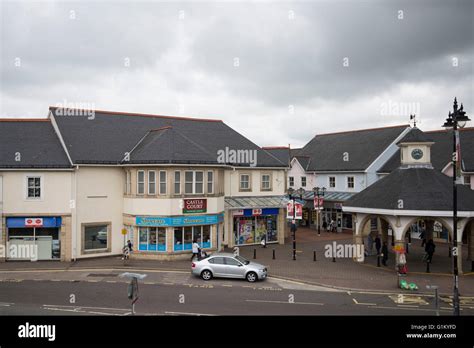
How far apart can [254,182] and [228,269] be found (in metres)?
14.0

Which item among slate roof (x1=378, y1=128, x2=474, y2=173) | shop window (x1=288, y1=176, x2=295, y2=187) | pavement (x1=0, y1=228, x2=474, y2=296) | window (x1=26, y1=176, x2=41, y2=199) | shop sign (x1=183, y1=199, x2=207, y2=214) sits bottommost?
pavement (x1=0, y1=228, x2=474, y2=296)

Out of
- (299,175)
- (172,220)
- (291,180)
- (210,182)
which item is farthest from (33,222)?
(291,180)

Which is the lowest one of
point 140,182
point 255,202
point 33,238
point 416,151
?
point 33,238

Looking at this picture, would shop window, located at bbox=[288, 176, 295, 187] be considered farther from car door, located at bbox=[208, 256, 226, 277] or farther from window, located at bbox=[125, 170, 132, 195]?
car door, located at bbox=[208, 256, 226, 277]

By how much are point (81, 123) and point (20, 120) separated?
4.40m

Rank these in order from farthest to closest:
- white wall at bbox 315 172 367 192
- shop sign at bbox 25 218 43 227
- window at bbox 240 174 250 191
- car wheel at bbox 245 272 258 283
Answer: white wall at bbox 315 172 367 192, window at bbox 240 174 250 191, shop sign at bbox 25 218 43 227, car wheel at bbox 245 272 258 283

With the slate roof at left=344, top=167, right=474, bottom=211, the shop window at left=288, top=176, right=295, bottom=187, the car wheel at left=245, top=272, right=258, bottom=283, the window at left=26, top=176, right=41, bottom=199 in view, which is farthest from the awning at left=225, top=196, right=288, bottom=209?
the shop window at left=288, top=176, right=295, bottom=187

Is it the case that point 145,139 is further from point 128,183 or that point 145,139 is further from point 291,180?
point 291,180

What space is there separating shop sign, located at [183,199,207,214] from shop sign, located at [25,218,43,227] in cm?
978

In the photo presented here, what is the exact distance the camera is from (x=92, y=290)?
1978 centimetres

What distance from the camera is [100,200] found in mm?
29312

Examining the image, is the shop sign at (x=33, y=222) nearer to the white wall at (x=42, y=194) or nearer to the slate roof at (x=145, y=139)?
the white wall at (x=42, y=194)

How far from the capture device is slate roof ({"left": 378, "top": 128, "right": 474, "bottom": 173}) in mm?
38312
